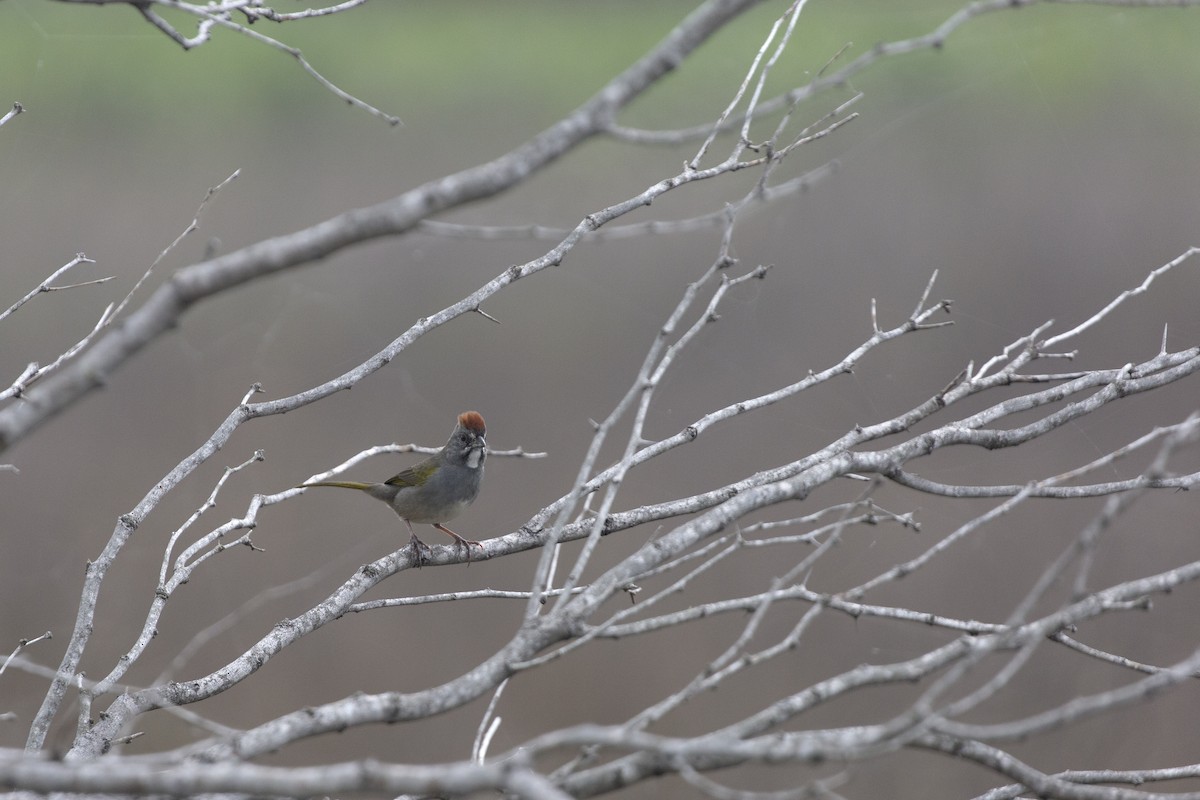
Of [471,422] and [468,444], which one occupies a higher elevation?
[471,422]

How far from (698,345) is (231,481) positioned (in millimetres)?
3350

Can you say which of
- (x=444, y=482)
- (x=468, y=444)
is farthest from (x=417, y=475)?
(x=468, y=444)

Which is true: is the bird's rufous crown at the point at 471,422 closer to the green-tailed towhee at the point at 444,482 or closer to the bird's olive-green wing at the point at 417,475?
the green-tailed towhee at the point at 444,482

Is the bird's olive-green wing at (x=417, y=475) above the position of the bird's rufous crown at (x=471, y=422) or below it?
below

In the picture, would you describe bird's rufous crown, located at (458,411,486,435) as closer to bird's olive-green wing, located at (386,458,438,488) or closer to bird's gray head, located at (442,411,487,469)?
bird's gray head, located at (442,411,487,469)

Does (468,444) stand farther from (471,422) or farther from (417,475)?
(417,475)

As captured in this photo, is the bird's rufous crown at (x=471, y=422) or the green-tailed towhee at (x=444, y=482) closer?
the green-tailed towhee at (x=444, y=482)

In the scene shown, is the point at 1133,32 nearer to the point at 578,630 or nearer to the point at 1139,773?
the point at 1139,773

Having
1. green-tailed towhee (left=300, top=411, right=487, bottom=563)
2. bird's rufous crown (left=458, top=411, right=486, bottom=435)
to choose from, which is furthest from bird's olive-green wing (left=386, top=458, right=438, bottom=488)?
bird's rufous crown (left=458, top=411, right=486, bottom=435)

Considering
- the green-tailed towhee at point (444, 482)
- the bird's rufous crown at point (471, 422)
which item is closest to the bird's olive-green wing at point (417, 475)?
the green-tailed towhee at point (444, 482)

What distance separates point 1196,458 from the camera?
5.30m

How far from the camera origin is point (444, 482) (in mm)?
4781

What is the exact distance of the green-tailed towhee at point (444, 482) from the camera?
478 centimetres

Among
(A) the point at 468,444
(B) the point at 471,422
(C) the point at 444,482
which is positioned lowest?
(C) the point at 444,482
